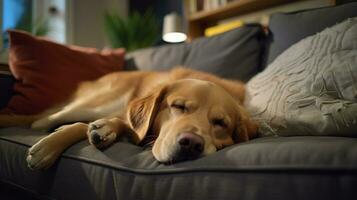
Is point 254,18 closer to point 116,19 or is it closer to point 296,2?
point 296,2

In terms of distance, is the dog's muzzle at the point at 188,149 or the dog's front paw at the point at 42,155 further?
the dog's front paw at the point at 42,155

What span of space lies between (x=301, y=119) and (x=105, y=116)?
907 millimetres

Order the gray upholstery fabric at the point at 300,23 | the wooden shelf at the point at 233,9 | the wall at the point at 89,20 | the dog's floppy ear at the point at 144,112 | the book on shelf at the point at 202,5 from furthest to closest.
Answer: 1. the wall at the point at 89,20
2. the book on shelf at the point at 202,5
3. the wooden shelf at the point at 233,9
4. the gray upholstery fabric at the point at 300,23
5. the dog's floppy ear at the point at 144,112

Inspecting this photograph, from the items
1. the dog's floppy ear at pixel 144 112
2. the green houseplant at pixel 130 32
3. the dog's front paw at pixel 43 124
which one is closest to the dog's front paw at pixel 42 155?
the dog's floppy ear at pixel 144 112

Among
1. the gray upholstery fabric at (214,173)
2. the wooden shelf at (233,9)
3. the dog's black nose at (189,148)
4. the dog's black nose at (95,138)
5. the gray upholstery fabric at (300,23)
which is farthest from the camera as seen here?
the wooden shelf at (233,9)

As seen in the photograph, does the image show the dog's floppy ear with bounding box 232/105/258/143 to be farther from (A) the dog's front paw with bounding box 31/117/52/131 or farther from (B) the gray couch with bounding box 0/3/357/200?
(A) the dog's front paw with bounding box 31/117/52/131

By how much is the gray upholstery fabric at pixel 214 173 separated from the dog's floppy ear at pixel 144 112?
15 centimetres

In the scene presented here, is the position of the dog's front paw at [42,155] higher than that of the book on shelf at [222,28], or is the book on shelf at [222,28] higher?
the book on shelf at [222,28]

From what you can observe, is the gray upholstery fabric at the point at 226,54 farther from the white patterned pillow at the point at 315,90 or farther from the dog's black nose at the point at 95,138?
the dog's black nose at the point at 95,138

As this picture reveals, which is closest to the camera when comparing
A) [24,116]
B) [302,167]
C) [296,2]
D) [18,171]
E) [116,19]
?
[302,167]

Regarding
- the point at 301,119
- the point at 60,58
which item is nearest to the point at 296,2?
the point at 60,58

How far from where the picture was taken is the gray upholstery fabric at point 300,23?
153 centimetres

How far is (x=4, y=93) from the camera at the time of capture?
6.04 feet

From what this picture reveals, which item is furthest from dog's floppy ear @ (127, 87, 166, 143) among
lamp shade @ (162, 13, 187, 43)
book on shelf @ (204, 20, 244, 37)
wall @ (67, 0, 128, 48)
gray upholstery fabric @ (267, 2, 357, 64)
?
wall @ (67, 0, 128, 48)
